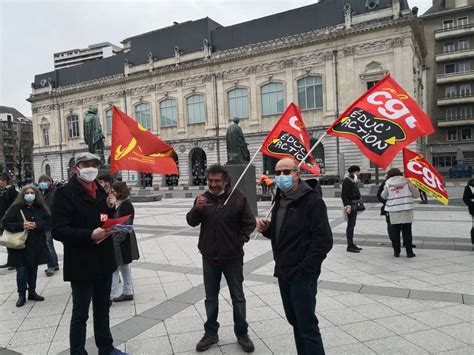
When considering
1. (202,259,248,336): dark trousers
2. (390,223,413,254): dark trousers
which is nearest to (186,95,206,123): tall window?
(390,223,413,254): dark trousers

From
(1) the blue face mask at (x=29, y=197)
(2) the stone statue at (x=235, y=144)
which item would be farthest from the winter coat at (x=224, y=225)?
(2) the stone statue at (x=235, y=144)

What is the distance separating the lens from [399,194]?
7652 mm

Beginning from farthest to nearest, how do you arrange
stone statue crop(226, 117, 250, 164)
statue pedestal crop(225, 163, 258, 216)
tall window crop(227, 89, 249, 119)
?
tall window crop(227, 89, 249, 119) < stone statue crop(226, 117, 250, 164) < statue pedestal crop(225, 163, 258, 216)

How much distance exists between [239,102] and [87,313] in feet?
129

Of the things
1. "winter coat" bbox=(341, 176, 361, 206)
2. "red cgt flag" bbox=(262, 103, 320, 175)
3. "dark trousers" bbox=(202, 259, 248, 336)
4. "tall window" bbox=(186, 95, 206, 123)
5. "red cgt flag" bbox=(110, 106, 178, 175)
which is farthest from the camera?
"tall window" bbox=(186, 95, 206, 123)

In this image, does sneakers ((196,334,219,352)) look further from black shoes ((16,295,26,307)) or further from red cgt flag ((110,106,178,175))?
red cgt flag ((110,106,178,175))

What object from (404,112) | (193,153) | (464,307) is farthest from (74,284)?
(193,153)

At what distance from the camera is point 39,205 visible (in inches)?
238

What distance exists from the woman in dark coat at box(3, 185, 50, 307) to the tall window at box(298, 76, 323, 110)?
34078mm

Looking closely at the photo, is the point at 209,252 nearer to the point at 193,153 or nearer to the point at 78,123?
the point at 193,153

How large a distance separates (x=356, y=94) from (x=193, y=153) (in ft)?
64.5

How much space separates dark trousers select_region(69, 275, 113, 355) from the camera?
3529 millimetres

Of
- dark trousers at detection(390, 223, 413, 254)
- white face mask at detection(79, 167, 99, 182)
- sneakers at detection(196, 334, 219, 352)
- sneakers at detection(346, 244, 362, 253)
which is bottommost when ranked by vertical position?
sneakers at detection(346, 244, 362, 253)

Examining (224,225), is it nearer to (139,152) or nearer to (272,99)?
(139,152)
